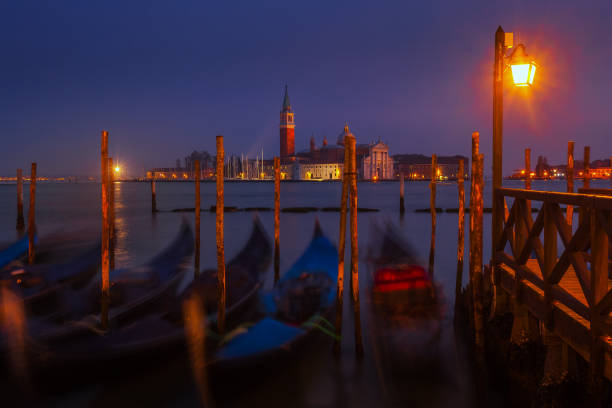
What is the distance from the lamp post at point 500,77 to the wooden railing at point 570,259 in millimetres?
244

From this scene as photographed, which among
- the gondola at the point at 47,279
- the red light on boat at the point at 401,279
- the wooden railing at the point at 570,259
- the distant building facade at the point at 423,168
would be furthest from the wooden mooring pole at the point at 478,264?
the distant building facade at the point at 423,168

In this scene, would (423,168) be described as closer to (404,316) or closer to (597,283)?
(404,316)

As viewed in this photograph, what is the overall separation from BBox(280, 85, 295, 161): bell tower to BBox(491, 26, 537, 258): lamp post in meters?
91.2

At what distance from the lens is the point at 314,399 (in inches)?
161

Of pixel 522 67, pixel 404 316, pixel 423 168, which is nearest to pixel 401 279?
pixel 404 316

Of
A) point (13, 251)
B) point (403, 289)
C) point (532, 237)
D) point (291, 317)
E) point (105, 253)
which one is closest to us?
point (532, 237)

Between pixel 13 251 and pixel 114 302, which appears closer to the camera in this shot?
pixel 114 302

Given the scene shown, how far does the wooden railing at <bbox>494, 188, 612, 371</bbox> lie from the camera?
233cm

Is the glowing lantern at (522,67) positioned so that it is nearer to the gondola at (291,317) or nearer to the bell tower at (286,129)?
the gondola at (291,317)

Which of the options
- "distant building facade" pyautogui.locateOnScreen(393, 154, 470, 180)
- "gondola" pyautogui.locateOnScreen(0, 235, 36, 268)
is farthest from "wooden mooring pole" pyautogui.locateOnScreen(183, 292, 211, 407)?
"distant building facade" pyautogui.locateOnScreen(393, 154, 470, 180)

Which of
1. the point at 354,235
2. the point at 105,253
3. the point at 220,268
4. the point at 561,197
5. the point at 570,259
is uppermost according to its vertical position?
the point at 561,197

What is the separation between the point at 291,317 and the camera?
5.05m

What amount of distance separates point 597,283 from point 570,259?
285mm

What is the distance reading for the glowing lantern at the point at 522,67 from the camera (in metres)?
3.92
